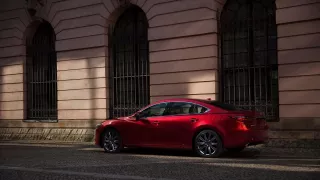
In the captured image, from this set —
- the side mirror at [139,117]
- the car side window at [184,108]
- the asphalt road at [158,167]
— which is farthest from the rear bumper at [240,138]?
the side mirror at [139,117]

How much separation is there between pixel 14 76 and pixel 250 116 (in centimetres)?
1230

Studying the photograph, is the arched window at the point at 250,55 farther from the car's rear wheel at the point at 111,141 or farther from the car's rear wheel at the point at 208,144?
the car's rear wheel at the point at 111,141

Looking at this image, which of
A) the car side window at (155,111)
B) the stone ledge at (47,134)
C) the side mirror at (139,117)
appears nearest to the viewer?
the car side window at (155,111)

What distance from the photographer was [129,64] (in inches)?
671

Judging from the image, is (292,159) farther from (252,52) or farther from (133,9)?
(133,9)

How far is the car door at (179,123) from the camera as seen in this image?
1077cm

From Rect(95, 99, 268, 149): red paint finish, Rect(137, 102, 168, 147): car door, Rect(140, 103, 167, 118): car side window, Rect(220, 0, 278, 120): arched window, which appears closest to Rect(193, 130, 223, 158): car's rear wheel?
Rect(95, 99, 268, 149): red paint finish

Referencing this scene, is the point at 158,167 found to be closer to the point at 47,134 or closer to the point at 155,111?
the point at 155,111

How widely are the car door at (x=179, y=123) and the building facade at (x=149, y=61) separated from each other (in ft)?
11.3

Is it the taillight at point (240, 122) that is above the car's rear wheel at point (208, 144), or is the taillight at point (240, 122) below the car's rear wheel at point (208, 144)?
above

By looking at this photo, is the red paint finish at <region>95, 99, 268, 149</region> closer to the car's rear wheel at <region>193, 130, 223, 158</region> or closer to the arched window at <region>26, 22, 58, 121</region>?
the car's rear wheel at <region>193, 130, 223, 158</region>

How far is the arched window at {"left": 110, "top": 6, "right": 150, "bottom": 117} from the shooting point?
16.6 m

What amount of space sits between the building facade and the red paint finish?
9.89 ft

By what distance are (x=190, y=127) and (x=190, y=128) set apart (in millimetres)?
24
